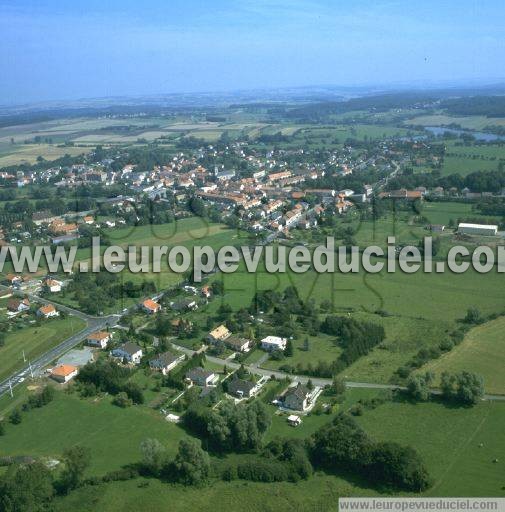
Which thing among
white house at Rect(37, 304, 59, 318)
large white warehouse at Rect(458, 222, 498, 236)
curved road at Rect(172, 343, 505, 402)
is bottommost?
curved road at Rect(172, 343, 505, 402)

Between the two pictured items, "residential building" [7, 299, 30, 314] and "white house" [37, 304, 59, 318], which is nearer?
"white house" [37, 304, 59, 318]

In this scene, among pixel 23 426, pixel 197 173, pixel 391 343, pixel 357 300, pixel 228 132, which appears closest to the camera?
pixel 23 426

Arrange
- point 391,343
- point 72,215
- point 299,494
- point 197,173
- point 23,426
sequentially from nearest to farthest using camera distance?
point 299,494 < point 23,426 < point 391,343 < point 72,215 < point 197,173

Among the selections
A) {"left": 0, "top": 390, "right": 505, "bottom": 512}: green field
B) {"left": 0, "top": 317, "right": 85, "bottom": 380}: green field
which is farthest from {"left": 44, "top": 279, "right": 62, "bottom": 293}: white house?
{"left": 0, "top": 390, "right": 505, "bottom": 512}: green field

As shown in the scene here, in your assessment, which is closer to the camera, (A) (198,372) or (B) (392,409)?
(B) (392,409)

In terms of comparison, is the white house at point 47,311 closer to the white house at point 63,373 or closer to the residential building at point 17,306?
the residential building at point 17,306

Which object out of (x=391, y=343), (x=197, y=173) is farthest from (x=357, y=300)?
(x=197, y=173)

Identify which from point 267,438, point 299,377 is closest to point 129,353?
point 299,377

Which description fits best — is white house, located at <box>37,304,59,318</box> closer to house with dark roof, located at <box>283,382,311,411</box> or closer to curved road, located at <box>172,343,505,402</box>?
curved road, located at <box>172,343,505,402</box>

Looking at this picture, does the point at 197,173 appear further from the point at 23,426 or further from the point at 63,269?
the point at 23,426
